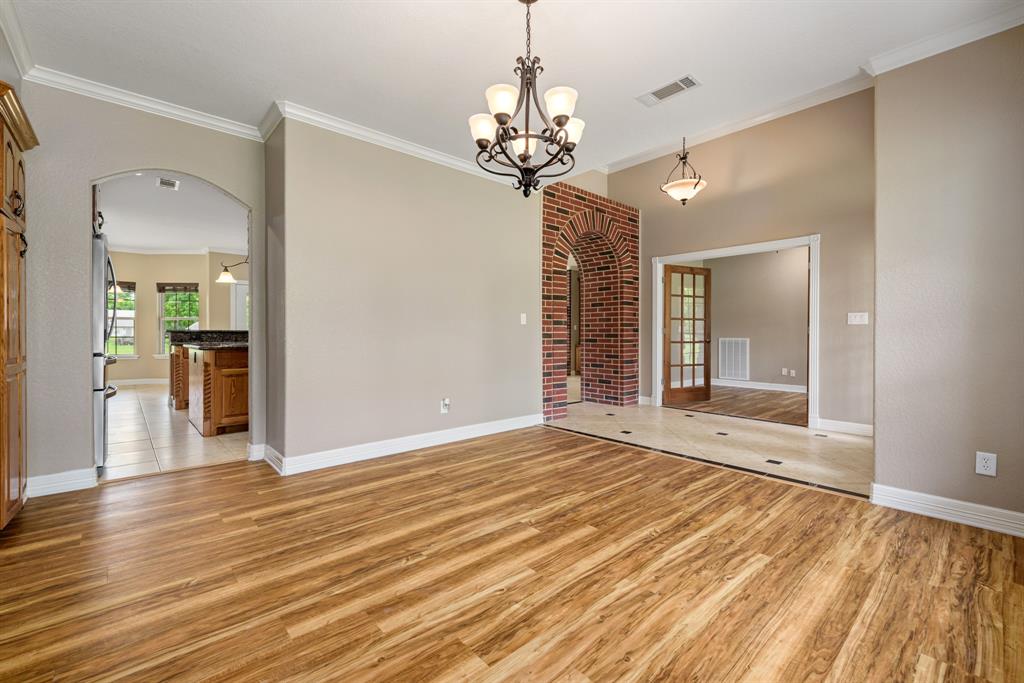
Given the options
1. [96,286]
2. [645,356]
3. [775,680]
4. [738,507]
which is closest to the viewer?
[775,680]

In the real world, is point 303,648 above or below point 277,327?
below

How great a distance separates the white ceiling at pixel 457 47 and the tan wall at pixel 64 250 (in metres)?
0.27

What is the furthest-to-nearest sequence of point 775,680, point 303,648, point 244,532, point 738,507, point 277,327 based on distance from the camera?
point 277,327 → point 738,507 → point 244,532 → point 303,648 → point 775,680

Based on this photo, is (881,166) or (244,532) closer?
(244,532)

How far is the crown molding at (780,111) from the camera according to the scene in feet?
14.2

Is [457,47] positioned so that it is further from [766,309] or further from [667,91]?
[766,309]

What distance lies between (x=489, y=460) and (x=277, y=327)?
6.49ft

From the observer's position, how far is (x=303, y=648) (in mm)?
1480

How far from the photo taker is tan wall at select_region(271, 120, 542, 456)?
334 cm

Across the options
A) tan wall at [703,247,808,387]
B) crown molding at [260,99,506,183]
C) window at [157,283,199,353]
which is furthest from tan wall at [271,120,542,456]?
window at [157,283,199,353]

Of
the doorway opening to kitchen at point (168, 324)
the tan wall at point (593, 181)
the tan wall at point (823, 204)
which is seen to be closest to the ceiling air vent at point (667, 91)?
the tan wall at point (593, 181)

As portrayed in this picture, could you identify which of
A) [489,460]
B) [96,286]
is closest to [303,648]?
[489,460]

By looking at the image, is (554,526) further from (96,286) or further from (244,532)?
(96,286)

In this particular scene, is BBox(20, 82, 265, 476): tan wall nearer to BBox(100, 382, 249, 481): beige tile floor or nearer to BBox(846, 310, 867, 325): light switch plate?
BBox(100, 382, 249, 481): beige tile floor
